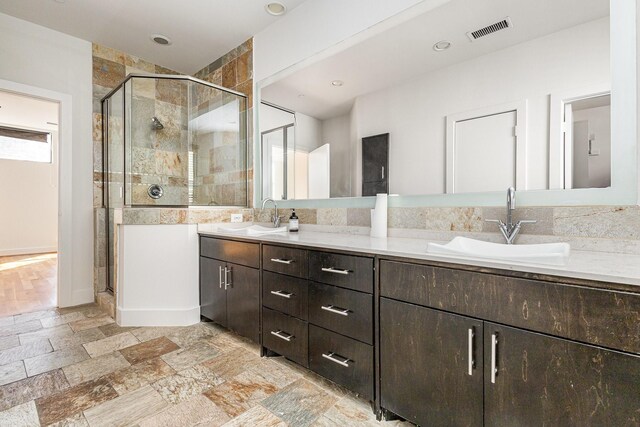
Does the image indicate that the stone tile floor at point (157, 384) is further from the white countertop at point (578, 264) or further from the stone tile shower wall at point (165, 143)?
the stone tile shower wall at point (165, 143)

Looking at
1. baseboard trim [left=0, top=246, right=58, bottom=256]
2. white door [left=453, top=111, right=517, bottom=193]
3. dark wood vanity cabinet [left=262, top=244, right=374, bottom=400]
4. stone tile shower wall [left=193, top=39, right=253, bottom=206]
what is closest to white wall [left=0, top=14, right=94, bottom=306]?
stone tile shower wall [left=193, top=39, right=253, bottom=206]

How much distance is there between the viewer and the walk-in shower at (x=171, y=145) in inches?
119

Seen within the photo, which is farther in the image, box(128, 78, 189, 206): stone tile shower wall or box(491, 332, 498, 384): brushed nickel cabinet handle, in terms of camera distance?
box(128, 78, 189, 206): stone tile shower wall

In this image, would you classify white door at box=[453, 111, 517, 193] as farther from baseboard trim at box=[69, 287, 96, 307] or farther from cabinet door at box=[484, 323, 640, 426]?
baseboard trim at box=[69, 287, 96, 307]

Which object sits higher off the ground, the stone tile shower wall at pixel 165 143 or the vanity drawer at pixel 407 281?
the stone tile shower wall at pixel 165 143

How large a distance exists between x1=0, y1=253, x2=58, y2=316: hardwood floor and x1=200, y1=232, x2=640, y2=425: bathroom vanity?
2960 mm

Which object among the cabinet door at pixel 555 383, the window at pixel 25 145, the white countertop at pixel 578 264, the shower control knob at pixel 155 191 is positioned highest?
the window at pixel 25 145

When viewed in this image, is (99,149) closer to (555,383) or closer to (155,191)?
(155,191)

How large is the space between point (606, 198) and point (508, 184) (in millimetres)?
382

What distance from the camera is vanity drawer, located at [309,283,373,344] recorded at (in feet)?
4.85

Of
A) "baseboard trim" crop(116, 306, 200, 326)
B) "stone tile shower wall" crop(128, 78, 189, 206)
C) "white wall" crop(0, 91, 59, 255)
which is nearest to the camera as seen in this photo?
"baseboard trim" crop(116, 306, 200, 326)

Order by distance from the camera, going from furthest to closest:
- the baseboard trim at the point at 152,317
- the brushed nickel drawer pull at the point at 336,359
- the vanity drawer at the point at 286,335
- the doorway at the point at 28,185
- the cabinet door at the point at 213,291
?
the doorway at the point at 28,185, the baseboard trim at the point at 152,317, the cabinet door at the point at 213,291, the vanity drawer at the point at 286,335, the brushed nickel drawer pull at the point at 336,359

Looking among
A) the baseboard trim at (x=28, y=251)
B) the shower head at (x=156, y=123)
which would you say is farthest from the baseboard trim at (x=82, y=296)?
the baseboard trim at (x=28, y=251)

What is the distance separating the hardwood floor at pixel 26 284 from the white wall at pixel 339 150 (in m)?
3.19
